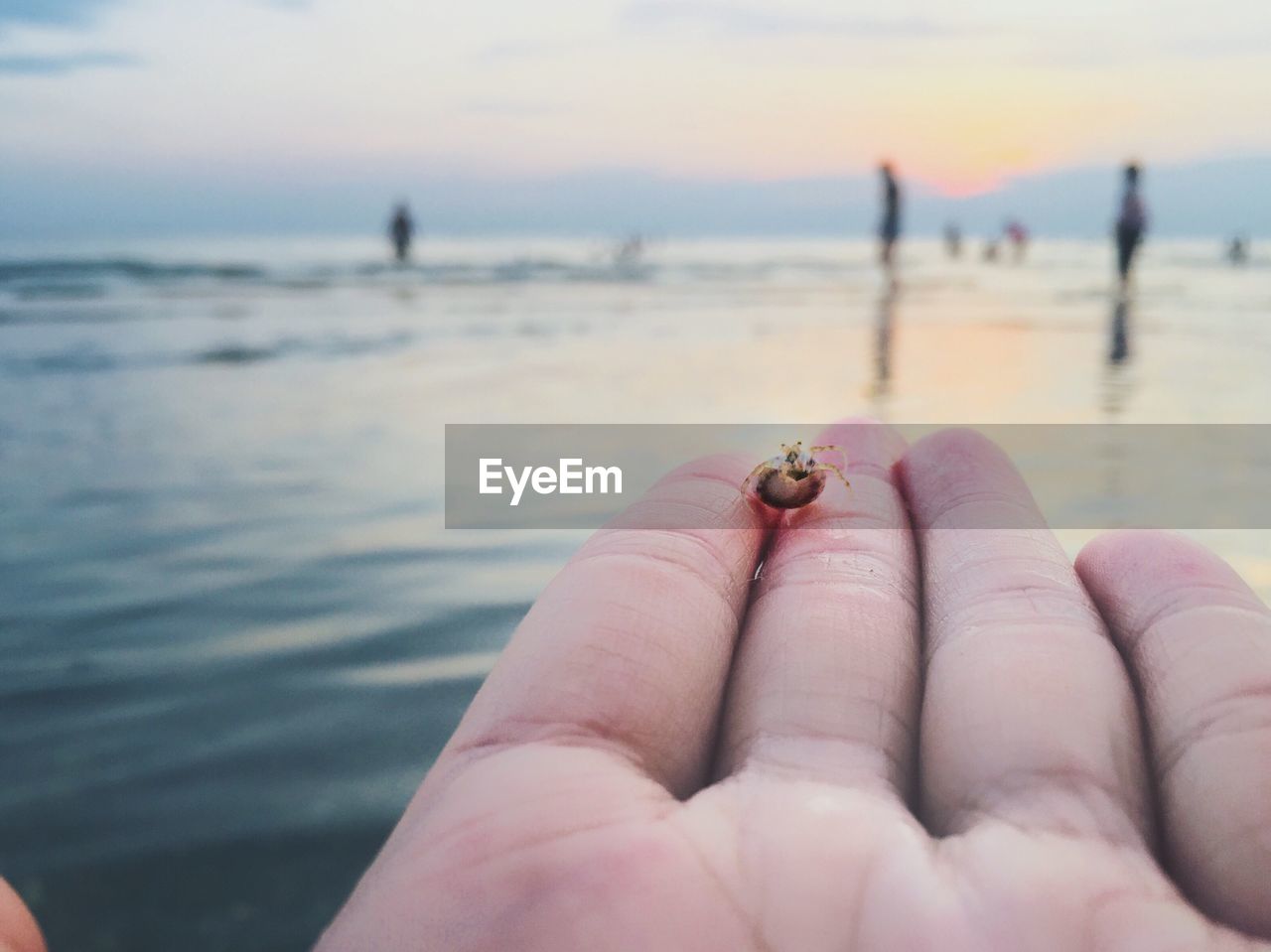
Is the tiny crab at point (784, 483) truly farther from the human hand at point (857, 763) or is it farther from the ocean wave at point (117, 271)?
the ocean wave at point (117, 271)

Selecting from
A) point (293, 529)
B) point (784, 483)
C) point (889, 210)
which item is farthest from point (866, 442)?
point (889, 210)

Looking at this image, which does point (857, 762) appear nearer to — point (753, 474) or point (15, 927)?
point (753, 474)

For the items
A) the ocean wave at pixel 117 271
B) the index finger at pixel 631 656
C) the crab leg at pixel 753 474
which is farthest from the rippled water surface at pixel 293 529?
the ocean wave at pixel 117 271

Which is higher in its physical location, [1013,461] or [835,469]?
[835,469]

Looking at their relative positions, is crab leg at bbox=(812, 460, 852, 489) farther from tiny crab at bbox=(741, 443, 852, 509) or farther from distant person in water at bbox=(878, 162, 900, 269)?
distant person in water at bbox=(878, 162, 900, 269)

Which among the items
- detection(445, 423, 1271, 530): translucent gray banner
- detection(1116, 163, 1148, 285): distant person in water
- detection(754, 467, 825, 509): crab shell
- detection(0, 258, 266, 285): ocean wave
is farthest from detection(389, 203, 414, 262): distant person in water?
detection(754, 467, 825, 509): crab shell

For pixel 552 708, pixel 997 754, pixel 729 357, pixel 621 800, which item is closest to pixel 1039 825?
pixel 997 754

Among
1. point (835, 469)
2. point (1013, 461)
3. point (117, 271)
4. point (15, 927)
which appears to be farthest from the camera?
point (117, 271)

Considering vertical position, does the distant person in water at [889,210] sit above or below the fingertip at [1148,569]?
above
